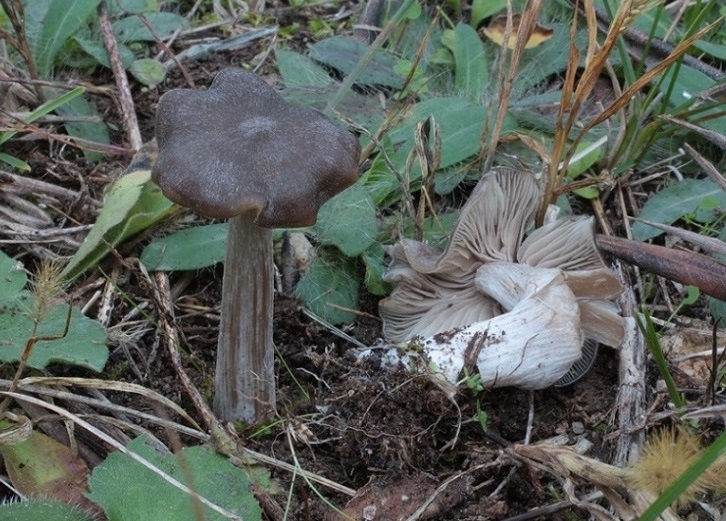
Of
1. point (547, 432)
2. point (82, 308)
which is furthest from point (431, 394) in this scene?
point (82, 308)

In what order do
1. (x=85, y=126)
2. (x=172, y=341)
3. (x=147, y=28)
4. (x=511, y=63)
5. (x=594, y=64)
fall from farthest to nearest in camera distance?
(x=147, y=28)
(x=85, y=126)
(x=511, y=63)
(x=172, y=341)
(x=594, y=64)

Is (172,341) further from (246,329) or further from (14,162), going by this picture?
(14,162)

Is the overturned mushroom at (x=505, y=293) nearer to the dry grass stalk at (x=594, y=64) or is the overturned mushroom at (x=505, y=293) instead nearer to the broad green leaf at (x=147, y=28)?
the dry grass stalk at (x=594, y=64)

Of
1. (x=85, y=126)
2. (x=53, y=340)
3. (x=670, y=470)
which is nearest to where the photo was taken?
(x=670, y=470)

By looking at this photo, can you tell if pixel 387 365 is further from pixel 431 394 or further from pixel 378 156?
pixel 378 156

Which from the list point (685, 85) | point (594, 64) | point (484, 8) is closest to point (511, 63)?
point (594, 64)

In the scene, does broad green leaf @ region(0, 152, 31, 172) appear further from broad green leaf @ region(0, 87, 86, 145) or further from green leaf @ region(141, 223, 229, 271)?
green leaf @ region(141, 223, 229, 271)
